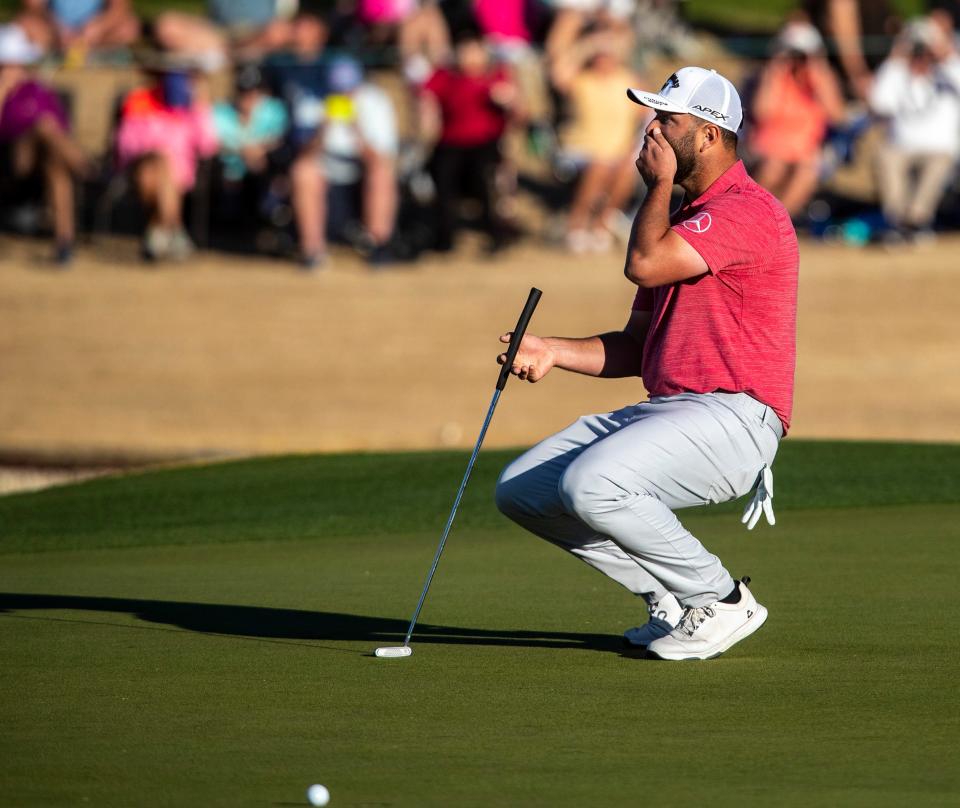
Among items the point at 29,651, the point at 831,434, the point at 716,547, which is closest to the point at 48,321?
the point at 831,434

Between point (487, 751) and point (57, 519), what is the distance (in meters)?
5.72

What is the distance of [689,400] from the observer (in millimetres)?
5242

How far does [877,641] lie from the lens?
539 cm

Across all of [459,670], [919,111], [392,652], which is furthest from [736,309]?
[919,111]

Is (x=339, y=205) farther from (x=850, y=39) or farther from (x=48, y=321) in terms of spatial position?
(x=850, y=39)

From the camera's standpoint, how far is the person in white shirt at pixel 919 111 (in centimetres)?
1681

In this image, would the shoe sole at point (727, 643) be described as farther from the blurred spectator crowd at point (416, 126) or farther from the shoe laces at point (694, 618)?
the blurred spectator crowd at point (416, 126)

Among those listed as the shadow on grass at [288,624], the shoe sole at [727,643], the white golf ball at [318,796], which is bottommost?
the shadow on grass at [288,624]

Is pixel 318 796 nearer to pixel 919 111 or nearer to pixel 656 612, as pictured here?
pixel 656 612

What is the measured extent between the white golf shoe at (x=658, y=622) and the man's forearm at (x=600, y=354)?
76 centimetres

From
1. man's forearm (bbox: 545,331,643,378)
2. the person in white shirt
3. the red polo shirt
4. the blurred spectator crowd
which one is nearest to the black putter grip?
man's forearm (bbox: 545,331,643,378)

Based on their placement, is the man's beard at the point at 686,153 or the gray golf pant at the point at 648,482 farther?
the man's beard at the point at 686,153

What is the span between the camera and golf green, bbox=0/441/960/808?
12.6ft

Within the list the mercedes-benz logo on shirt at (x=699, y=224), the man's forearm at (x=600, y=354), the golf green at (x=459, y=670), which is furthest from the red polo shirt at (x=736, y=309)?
the golf green at (x=459, y=670)
